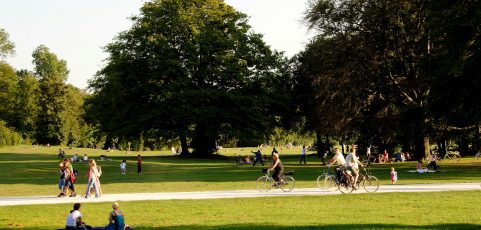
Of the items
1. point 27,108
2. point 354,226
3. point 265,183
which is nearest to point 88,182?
point 265,183

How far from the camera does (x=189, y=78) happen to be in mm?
62531

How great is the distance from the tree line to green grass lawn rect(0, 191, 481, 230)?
1641cm

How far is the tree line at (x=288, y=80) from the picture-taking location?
3881cm

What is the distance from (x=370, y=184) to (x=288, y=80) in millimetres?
49997

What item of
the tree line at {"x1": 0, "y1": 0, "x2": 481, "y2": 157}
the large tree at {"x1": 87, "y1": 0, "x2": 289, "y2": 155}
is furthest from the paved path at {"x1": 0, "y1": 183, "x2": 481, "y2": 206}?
the large tree at {"x1": 87, "y1": 0, "x2": 289, "y2": 155}

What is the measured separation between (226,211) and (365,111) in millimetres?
37117

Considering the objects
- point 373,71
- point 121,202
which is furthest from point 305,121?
point 121,202

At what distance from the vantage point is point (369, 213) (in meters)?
16.7

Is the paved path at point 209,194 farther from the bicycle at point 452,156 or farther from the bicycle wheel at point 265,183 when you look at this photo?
the bicycle at point 452,156

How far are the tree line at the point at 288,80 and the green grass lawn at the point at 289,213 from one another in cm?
1641

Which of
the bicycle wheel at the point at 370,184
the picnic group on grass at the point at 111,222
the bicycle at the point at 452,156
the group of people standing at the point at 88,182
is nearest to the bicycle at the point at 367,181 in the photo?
the bicycle wheel at the point at 370,184

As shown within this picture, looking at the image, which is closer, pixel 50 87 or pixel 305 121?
pixel 305 121

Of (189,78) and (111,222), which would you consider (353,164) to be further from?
(189,78)

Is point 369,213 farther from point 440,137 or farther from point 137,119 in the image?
point 137,119
